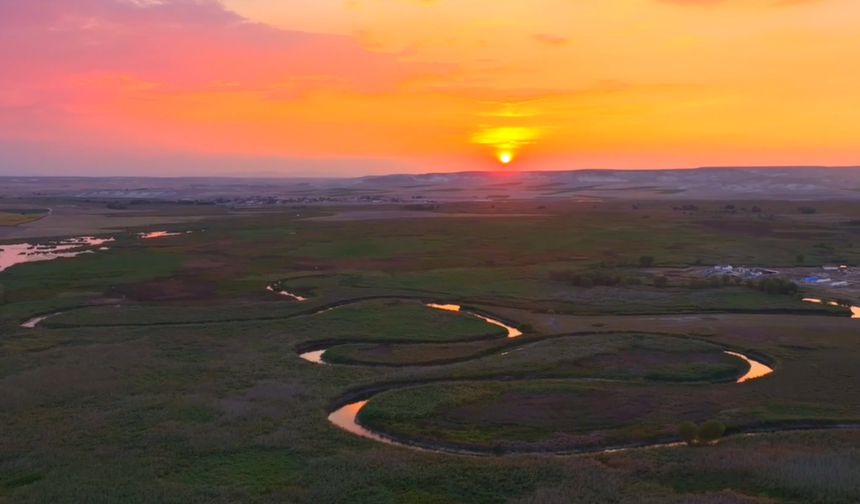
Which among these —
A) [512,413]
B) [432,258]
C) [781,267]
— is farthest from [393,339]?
[781,267]

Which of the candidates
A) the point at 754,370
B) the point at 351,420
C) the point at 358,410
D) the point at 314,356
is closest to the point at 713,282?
the point at 754,370

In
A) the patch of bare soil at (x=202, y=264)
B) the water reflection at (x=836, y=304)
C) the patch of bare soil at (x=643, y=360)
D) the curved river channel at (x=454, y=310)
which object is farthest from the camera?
the patch of bare soil at (x=202, y=264)

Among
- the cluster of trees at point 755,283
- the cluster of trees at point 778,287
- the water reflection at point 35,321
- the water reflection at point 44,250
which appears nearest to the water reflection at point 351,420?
the water reflection at point 35,321

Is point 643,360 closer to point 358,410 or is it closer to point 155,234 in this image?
point 358,410

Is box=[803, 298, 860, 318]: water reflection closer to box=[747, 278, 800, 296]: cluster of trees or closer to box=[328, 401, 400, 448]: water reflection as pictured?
box=[747, 278, 800, 296]: cluster of trees

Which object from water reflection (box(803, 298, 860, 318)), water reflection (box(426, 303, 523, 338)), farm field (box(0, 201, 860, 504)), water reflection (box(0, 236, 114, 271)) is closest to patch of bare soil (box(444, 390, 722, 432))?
farm field (box(0, 201, 860, 504))

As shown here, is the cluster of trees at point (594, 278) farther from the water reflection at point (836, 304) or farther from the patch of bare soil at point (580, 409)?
the patch of bare soil at point (580, 409)

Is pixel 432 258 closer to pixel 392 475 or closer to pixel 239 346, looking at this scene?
pixel 239 346
